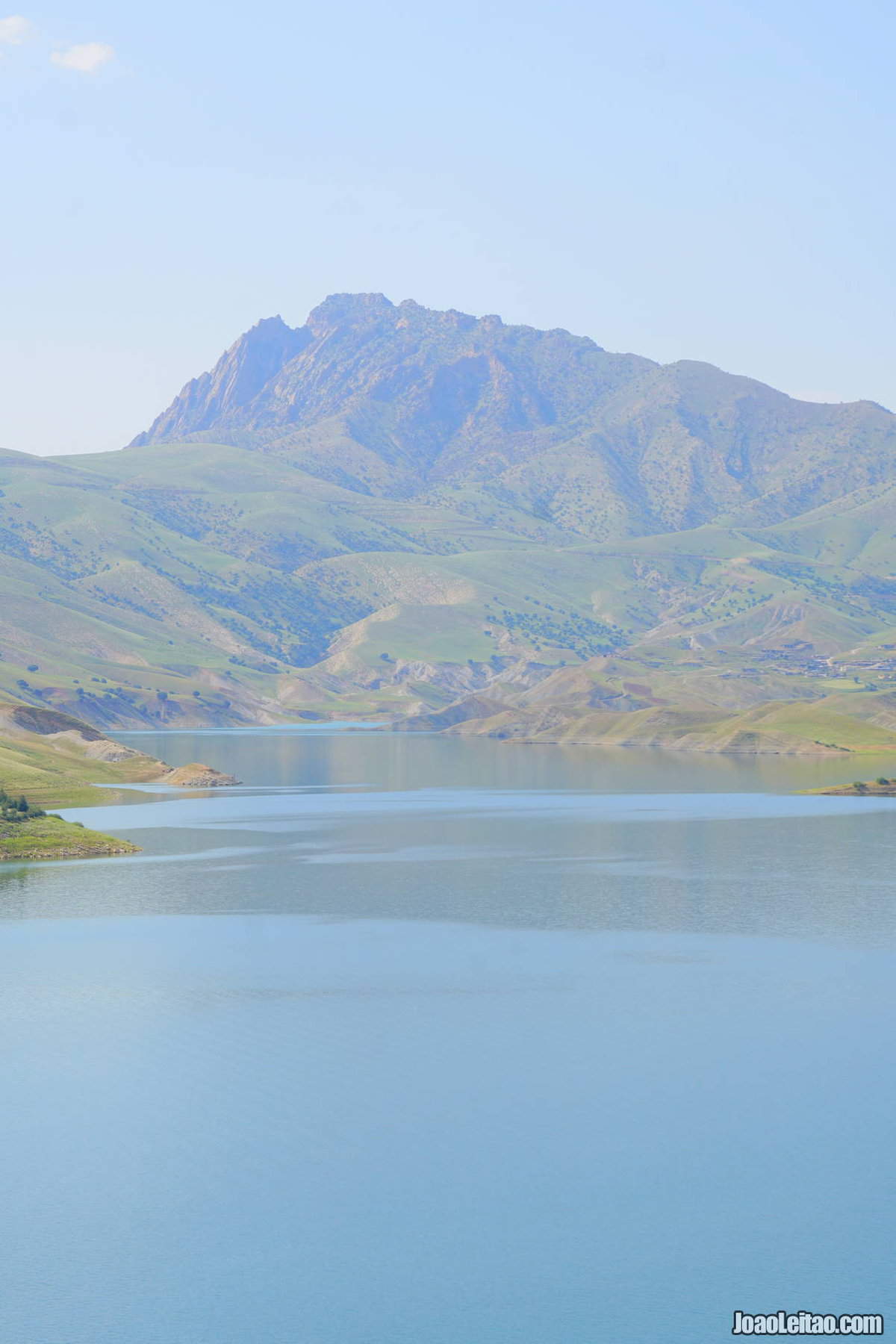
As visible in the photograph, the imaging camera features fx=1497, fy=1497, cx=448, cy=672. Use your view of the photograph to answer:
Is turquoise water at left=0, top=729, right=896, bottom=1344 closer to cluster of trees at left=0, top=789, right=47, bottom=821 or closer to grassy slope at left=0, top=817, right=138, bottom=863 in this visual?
grassy slope at left=0, top=817, right=138, bottom=863

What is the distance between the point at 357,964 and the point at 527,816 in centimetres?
10637

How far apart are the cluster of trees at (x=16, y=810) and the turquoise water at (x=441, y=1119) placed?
1251 inches

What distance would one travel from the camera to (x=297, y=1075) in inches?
2628

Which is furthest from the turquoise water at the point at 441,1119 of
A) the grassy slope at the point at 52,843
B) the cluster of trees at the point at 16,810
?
the cluster of trees at the point at 16,810

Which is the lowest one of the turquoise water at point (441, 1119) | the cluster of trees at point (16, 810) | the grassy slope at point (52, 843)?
the turquoise water at point (441, 1119)

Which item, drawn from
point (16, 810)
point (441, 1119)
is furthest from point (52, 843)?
point (441, 1119)

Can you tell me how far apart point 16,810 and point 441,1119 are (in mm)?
103464

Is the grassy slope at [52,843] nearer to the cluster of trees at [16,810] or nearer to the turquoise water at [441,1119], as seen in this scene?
the cluster of trees at [16,810]

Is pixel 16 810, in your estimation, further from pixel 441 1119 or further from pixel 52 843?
pixel 441 1119

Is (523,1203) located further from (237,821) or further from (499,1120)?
(237,821)

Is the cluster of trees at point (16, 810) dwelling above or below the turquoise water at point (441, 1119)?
above

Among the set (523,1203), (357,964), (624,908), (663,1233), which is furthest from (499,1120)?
(624,908)

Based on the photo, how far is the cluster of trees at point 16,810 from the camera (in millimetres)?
151250

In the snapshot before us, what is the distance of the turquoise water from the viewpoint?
148ft
